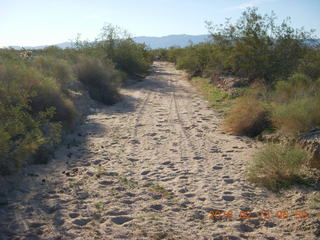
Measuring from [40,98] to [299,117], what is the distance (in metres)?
5.86

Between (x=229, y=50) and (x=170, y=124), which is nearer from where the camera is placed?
(x=170, y=124)

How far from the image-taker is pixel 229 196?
4871 mm

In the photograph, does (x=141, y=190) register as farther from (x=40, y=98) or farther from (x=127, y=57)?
(x=127, y=57)

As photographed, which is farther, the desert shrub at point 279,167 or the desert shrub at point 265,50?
the desert shrub at point 265,50

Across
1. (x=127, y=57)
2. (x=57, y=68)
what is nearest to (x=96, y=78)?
(x=57, y=68)

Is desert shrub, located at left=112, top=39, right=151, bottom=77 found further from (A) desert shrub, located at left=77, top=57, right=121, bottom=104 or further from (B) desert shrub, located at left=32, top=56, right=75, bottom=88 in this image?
(B) desert shrub, located at left=32, top=56, right=75, bottom=88

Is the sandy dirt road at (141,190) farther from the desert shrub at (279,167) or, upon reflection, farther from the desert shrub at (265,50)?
the desert shrub at (265,50)

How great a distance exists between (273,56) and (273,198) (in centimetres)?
1192

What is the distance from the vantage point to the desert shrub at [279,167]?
5.14m

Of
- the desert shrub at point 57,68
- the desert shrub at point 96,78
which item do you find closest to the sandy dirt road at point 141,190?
the desert shrub at point 57,68

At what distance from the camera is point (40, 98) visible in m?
7.71

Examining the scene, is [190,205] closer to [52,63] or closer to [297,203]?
[297,203]

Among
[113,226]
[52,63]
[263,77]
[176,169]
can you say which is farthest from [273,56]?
[113,226]

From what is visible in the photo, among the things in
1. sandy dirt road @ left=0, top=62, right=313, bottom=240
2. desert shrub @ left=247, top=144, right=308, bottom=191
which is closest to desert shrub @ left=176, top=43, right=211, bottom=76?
sandy dirt road @ left=0, top=62, right=313, bottom=240
